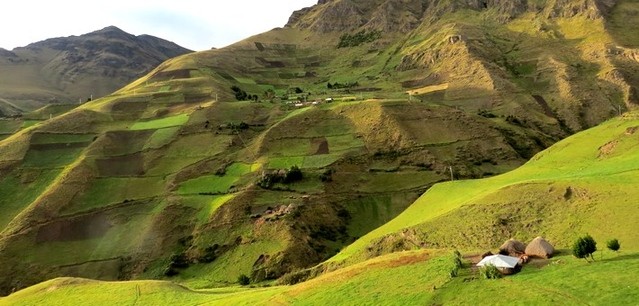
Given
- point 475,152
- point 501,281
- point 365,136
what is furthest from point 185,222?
point 501,281

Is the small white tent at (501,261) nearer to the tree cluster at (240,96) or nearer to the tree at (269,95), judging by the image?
the tree cluster at (240,96)

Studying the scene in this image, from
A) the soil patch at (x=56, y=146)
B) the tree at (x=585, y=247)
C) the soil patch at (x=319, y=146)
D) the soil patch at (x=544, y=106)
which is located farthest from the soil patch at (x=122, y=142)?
the tree at (x=585, y=247)

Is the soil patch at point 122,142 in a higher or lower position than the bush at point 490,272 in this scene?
higher

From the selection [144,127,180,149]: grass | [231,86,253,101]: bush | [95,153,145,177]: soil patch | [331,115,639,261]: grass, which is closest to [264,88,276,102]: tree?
[231,86,253,101]: bush

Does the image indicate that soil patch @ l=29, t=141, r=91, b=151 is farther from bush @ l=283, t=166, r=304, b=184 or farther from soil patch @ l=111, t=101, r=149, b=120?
bush @ l=283, t=166, r=304, b=184

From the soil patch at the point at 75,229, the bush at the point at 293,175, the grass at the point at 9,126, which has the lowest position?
the soil patch at the point at 75,229

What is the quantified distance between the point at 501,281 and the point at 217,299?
24.0 meters

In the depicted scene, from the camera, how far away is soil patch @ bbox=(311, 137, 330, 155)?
332 feet

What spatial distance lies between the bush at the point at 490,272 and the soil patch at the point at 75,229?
7029cm

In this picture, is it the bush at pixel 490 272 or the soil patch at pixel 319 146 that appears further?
the soil patch at pixel 319 146

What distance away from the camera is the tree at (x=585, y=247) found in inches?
1196

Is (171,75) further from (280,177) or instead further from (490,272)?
(490,272)

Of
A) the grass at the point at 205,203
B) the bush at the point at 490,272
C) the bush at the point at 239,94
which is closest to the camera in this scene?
the bush at the point at 490,272

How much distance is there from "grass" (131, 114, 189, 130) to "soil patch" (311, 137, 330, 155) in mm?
34320
